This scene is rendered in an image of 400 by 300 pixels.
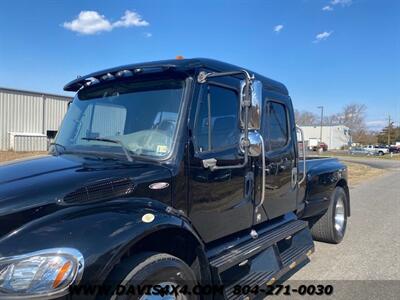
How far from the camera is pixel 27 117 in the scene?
106 ft

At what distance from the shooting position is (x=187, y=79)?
10.9 ft

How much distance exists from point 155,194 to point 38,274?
106cm

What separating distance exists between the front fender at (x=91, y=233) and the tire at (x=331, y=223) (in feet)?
14.0

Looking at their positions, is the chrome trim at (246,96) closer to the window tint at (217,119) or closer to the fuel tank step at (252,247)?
the window tint at (217,119)

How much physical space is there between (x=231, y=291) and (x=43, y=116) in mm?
32857

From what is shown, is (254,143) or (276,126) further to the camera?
(276,126)

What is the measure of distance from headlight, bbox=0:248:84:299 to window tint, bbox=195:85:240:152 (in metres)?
1.52

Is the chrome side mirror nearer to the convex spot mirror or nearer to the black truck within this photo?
the black truck

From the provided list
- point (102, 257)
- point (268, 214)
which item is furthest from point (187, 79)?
point (268, 214)

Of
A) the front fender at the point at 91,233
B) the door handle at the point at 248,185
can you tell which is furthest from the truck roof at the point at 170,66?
the front fender at the point at 91,233

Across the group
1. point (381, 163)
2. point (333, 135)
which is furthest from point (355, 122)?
point (381, 163)

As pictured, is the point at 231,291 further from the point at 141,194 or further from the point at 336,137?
the point at 336,137

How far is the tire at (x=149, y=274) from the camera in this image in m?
2.38

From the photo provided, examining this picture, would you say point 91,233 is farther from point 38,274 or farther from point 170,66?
point 170,66
